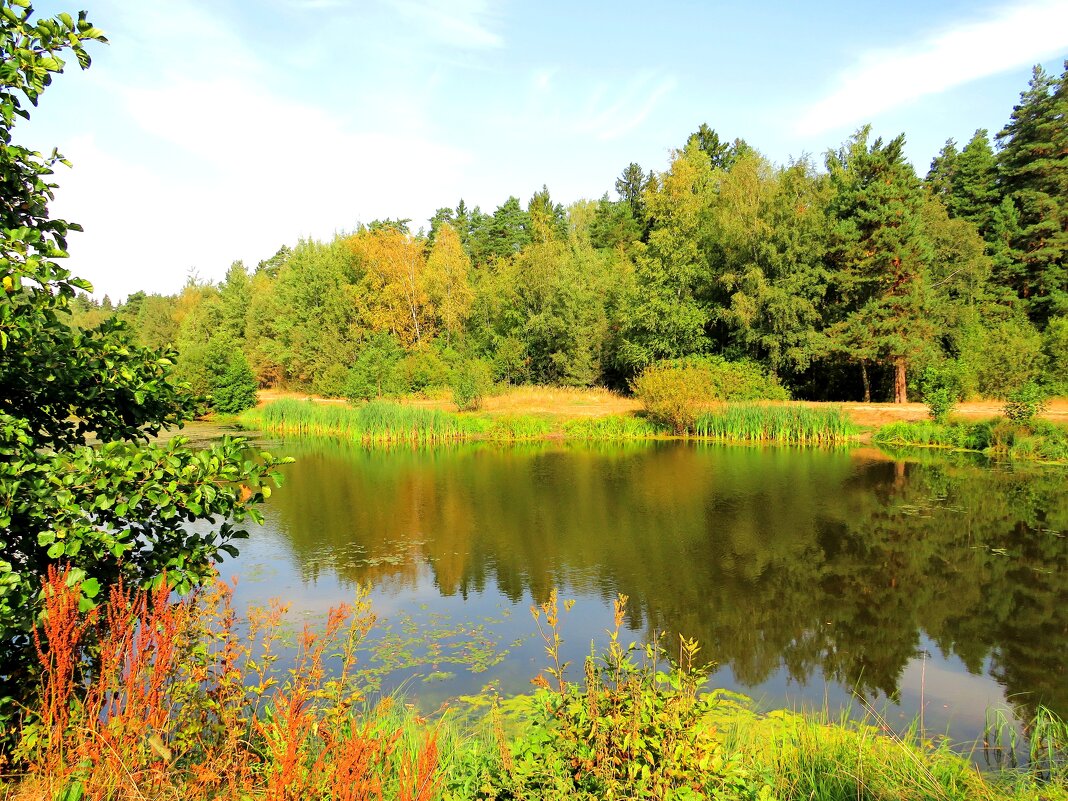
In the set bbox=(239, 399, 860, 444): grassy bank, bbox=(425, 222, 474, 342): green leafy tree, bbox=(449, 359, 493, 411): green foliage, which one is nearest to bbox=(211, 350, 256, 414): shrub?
bbox=(239, 399, 860, 444): grassy bank

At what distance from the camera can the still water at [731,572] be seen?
7.27 meters

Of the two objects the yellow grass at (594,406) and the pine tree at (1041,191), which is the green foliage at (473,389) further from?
the pine tree at (1041,191)

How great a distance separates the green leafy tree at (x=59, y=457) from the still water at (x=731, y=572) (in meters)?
4.04

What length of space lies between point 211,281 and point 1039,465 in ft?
218

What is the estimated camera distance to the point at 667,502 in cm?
1553

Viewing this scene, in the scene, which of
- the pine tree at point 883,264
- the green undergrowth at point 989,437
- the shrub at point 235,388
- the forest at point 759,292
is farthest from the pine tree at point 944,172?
the shrub at point 235,388

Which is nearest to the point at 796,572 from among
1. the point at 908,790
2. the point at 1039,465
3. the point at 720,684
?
the point at 720,684

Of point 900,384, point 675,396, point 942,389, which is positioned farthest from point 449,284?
point 942,389

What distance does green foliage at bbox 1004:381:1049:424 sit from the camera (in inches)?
789

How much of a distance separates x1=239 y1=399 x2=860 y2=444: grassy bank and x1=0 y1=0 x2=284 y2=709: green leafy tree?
2327 cm

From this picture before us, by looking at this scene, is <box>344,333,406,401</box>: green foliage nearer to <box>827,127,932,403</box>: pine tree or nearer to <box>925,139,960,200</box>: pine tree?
<box>827,127,932,403</box>: pine tree

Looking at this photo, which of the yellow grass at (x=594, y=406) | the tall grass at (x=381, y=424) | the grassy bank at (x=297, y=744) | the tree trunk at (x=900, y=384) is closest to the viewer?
the grassy bank at (x=297, y=744)

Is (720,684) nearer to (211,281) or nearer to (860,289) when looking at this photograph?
(860,289)

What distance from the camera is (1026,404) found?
20.1m
